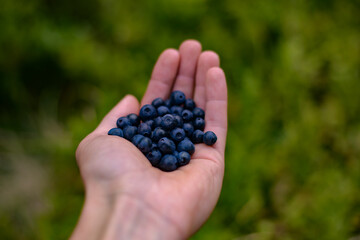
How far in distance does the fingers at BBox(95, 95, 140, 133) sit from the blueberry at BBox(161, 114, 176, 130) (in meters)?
0.29

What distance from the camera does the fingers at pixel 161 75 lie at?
2098 millimetres

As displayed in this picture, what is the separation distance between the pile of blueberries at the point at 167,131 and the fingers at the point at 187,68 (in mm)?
175

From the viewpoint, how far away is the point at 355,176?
2.26m

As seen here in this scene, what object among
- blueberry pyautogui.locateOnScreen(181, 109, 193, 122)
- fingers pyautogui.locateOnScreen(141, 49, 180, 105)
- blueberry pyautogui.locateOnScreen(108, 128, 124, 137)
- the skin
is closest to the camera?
the skin

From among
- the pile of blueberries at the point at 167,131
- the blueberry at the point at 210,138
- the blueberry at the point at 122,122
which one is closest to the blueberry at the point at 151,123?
the pile of blueberries at the point at 167,131

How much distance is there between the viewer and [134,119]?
1.83 meters

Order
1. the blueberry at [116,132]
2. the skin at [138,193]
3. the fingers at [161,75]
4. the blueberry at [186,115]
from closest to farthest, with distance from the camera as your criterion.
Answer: the skin at [138,193], the blueberry at [116,132], the blueberry at [186,115], the fingers at [161,75]

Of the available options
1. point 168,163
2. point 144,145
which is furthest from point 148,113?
point 168,163

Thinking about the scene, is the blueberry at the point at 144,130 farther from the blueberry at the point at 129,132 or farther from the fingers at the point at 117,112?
the fingers at the point at 117,112

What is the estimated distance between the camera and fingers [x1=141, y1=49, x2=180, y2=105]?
2098 millimetres

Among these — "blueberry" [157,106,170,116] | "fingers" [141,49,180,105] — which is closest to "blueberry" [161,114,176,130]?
"blueberry" [157,106,170,116]

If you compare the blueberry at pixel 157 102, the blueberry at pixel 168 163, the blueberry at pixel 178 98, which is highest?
the blueberry at pixel 178 98

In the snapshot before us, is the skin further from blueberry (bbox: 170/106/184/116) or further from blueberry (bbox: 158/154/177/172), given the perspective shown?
blueberry (bbox: 170/106/184/116)

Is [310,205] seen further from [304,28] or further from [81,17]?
[81,17]
